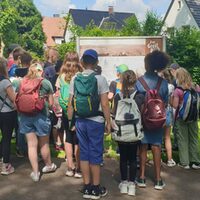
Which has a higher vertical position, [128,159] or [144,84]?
[144,84]

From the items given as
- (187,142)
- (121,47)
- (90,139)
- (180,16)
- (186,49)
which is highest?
(180,16)

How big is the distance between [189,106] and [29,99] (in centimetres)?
248

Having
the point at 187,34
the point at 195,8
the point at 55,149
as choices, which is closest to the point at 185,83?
the point at 55,149

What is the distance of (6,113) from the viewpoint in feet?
18.3

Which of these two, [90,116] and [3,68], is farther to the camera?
[3,68]

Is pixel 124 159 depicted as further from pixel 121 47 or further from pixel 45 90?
pixel 121 47

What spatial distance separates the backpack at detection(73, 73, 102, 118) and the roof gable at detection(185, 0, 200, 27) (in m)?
30.2

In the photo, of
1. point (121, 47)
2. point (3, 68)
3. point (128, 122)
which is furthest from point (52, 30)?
point (128, 122)

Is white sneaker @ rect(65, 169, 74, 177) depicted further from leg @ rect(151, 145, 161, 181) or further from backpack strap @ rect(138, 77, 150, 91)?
backpack strap @ rect(138, 77, 150, 91)

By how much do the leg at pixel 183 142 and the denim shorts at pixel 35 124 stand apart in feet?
7.19

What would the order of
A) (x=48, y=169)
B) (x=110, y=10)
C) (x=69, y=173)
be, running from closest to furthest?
(x=69, y=173) < (x=48, y=169) < (x=110, y=10)

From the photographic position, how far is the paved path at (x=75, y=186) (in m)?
4.91

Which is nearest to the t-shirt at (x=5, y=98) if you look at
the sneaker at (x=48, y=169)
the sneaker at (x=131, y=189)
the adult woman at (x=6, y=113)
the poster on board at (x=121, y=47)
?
the adult woman at (x=6, y=113)

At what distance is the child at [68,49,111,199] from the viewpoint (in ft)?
15.2
